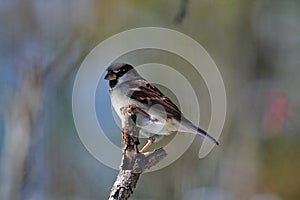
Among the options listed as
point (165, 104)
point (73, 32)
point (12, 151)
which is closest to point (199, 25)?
point (73, 32)

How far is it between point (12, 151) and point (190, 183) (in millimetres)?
869

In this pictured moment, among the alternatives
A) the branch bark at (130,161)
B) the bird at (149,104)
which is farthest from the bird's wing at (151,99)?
the branch bark at (130,161)

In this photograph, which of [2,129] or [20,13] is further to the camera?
[20,13]

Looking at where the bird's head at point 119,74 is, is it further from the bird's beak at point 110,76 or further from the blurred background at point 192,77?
the blurred background at point 192,77

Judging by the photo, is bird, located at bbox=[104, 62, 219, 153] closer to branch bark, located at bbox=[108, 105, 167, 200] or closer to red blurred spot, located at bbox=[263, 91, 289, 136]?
branch bark, located at bbox=[108, 105, 167, 200]

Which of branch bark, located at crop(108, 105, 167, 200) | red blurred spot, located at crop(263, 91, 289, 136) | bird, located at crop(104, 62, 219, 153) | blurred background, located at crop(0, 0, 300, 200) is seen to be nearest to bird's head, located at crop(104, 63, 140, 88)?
bird, located at crop(104, 62, 219, 153)

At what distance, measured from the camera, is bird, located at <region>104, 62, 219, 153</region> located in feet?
5.53

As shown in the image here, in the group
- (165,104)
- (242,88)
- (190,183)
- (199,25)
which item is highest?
(199,25)

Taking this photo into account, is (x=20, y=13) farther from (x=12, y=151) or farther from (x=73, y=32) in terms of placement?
(x=12, y=151)

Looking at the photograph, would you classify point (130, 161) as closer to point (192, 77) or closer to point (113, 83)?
point (113, 83)

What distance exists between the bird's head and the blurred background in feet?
3.54

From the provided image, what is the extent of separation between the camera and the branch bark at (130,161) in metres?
1.29

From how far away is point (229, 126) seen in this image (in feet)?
11.1

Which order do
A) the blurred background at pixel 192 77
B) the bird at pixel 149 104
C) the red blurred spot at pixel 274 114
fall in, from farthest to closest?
the red blurred spot at pixel 274 114
the blurred background at pixel 192 77
the bird at pixel 149 104
